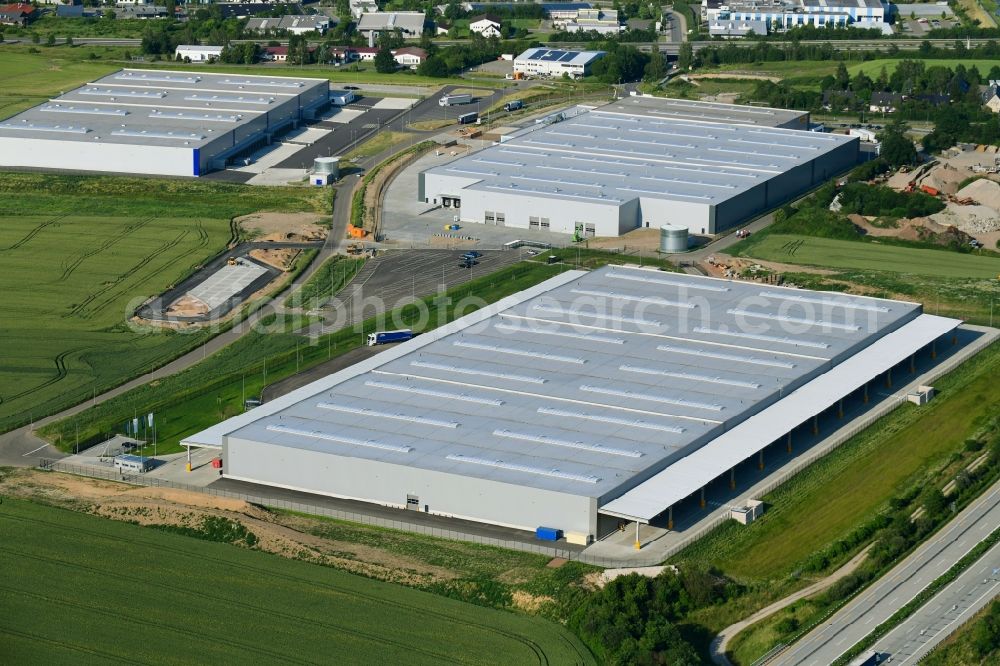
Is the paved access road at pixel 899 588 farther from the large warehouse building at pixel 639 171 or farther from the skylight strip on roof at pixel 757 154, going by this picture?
the skylight strip on roof at pixel 757 154

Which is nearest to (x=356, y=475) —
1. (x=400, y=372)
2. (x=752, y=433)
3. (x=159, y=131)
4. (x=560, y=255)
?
(x=400, y=372)

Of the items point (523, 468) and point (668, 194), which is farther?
point (668, 194)

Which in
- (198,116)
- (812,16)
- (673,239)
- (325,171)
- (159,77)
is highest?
(812,16)

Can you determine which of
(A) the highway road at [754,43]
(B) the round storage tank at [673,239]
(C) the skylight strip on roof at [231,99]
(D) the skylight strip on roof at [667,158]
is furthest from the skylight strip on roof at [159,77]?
(B) the round storage tank at [673,239]

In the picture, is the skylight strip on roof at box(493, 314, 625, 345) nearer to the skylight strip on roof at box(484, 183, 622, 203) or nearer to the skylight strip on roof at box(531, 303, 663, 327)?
the skylight strip on roof at box(531, 303, 663, 327)

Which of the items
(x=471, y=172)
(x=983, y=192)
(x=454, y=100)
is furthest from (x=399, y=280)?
(x=454, y=100)

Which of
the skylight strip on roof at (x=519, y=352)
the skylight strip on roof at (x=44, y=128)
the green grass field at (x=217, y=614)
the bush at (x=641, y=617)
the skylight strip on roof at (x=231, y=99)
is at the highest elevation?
Answer: the skylight strip on roof at (x=231, y=99)

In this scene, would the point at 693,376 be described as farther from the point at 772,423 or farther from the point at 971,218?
the point at 971,218
